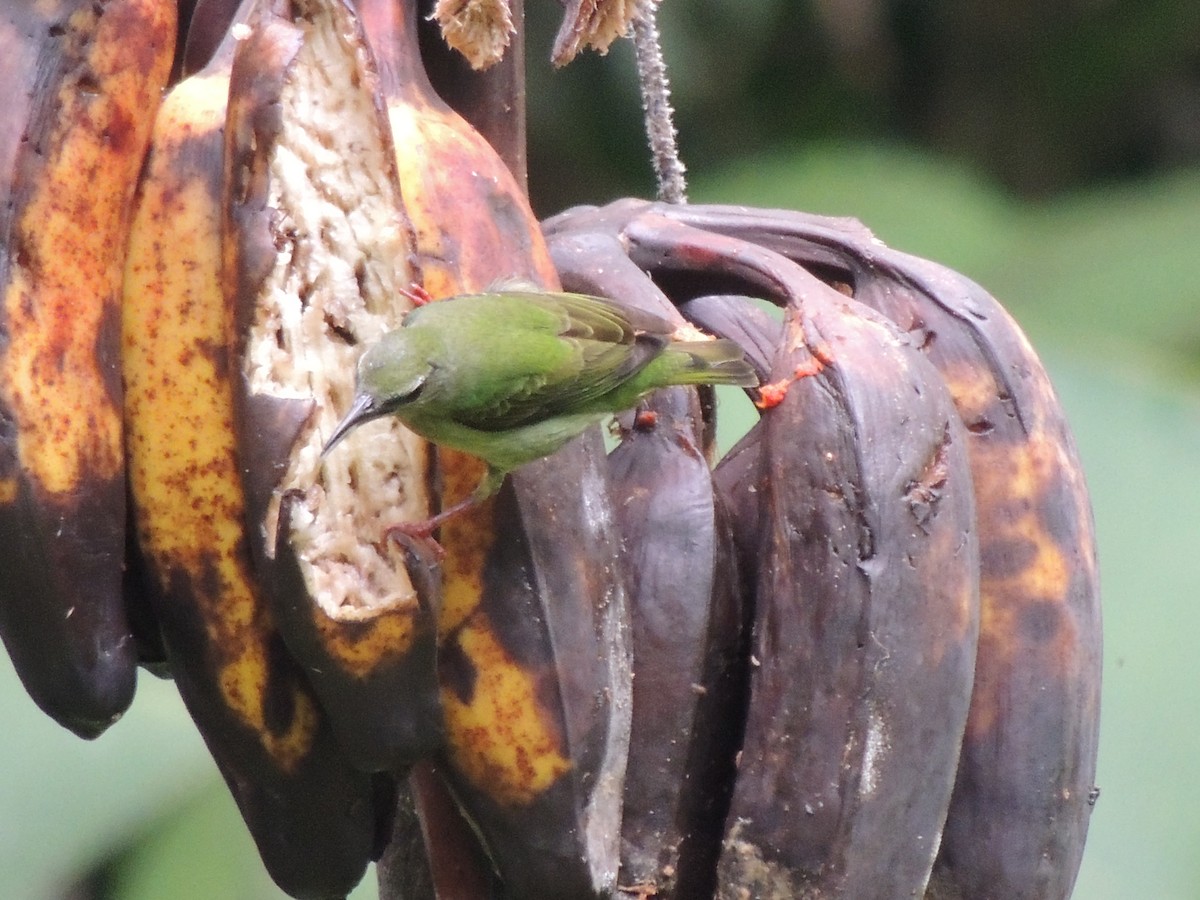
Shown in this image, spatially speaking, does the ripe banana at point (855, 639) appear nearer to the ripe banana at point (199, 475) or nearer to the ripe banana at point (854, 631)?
the ripe banana at point (854, 631)

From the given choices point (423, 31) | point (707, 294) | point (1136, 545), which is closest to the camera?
point (423, 31)

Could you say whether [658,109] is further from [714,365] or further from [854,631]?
[854,631]

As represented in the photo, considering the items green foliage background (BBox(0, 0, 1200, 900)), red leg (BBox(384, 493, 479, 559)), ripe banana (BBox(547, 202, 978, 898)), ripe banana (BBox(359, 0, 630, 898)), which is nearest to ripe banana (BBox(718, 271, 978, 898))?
ripe banana (BBox(547, 202, 978, 898))

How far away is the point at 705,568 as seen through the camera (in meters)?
0.98

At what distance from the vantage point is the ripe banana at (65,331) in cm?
86

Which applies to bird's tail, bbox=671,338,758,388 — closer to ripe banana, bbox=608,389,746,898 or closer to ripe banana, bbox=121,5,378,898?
ripe banana, bbox=608,389,746,898

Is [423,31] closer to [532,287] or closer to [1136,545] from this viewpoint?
[532,287]

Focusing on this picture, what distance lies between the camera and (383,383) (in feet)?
2.94

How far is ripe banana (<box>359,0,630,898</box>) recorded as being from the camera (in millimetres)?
911

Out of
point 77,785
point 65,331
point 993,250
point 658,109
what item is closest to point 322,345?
point 65,331

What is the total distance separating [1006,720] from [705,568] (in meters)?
0.26

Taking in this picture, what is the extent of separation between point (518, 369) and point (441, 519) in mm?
361

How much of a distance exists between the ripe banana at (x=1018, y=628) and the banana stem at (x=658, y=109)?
0.90ft

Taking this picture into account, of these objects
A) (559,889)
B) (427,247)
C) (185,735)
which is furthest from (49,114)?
(185,735)
